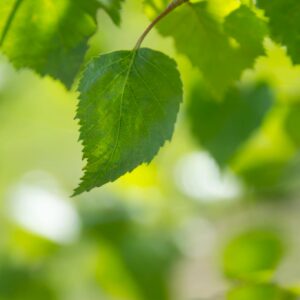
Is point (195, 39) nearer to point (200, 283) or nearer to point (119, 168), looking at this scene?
point (119, 168)


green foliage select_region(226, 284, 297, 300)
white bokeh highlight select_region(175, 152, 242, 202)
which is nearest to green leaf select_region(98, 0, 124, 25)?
green foliage select_region(226, 284, 297, 300)

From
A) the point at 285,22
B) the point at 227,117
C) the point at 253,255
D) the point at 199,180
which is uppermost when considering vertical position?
the point at 199,180

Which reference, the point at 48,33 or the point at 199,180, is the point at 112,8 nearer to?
the point at 48,33

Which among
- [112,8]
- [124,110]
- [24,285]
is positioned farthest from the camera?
[24,285]

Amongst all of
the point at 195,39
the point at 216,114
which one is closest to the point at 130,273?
the point at 216,114

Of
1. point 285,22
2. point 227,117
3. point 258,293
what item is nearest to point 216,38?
point 285,22

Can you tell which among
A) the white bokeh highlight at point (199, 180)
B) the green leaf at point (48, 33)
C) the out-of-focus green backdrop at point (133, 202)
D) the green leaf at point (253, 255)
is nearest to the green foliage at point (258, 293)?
the green leaf at point (253, 255)
